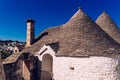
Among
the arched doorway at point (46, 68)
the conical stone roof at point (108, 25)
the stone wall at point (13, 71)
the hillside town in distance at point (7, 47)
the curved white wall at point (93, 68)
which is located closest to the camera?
the curved white wall at point (93, 68)

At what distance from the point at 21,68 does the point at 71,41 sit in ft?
14.8

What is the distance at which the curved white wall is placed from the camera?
12.8 m

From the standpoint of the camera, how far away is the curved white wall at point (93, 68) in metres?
12.8

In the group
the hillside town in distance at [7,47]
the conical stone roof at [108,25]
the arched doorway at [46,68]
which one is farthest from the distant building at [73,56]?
the hillside town in distance at [7,47]

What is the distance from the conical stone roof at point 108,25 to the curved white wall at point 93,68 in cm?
603

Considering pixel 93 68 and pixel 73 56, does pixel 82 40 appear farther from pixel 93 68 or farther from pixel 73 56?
pixel 93 68

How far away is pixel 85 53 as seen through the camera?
1310cm

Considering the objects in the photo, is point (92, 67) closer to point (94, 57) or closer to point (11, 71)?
point (94, 57)

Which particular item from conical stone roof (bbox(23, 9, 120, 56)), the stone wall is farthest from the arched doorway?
the stone wall

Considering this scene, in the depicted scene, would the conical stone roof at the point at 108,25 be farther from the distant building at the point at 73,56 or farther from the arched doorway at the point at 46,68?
the arched doorway at the point at 46,68

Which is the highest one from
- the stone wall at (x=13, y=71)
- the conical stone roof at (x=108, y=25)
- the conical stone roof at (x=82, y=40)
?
the conical stone roof at (x=108, y=25)

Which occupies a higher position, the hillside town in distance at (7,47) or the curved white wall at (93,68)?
the hillside town in distance at (7,47)

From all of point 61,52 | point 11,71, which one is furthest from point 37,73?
point 61,52

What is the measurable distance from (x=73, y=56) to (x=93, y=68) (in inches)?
58.8
